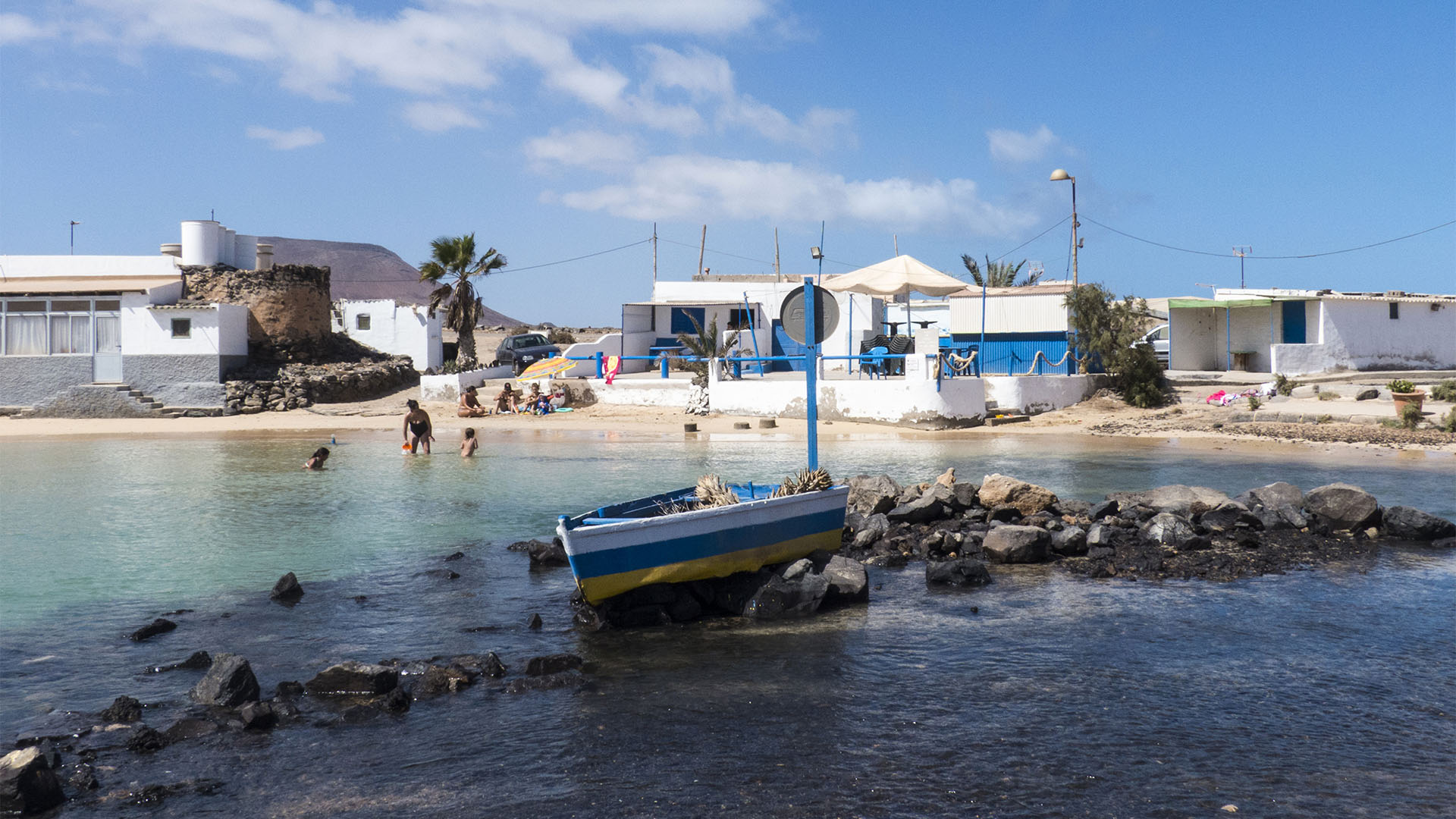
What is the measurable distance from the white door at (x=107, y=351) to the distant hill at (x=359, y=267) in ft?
330

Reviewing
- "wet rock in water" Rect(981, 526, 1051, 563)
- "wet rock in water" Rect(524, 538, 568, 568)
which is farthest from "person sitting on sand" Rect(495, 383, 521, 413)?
"wet rock in water" Rect(981, 526, 1051, 563)

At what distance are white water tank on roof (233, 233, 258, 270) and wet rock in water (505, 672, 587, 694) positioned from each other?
3588 cm

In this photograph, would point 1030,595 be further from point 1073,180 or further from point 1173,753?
point 1073,180

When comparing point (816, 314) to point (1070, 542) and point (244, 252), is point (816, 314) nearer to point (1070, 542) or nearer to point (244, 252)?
point (1070, 542)

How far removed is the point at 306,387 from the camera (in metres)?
35.7

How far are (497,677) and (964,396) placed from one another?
2176cm

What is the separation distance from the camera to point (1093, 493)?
17.6 m

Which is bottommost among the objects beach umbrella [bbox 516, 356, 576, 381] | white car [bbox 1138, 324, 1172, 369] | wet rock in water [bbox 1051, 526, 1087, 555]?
wet rock in water [bbox 1051, 526, 1087, 555]

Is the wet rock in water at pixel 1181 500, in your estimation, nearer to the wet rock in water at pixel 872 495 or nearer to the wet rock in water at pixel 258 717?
the wet rock in water at pixel 872 495

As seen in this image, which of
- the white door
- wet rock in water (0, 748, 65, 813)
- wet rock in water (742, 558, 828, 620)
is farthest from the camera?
the white door

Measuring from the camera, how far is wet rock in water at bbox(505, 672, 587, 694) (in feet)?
27.1

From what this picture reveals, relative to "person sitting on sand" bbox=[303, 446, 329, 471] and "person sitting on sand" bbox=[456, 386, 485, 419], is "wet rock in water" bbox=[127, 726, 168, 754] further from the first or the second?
"person sitting on sand" bbox=[456, 386, 485, 419]

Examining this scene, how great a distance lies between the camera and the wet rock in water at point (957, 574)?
11680 mm

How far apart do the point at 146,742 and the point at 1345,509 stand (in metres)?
13.7
